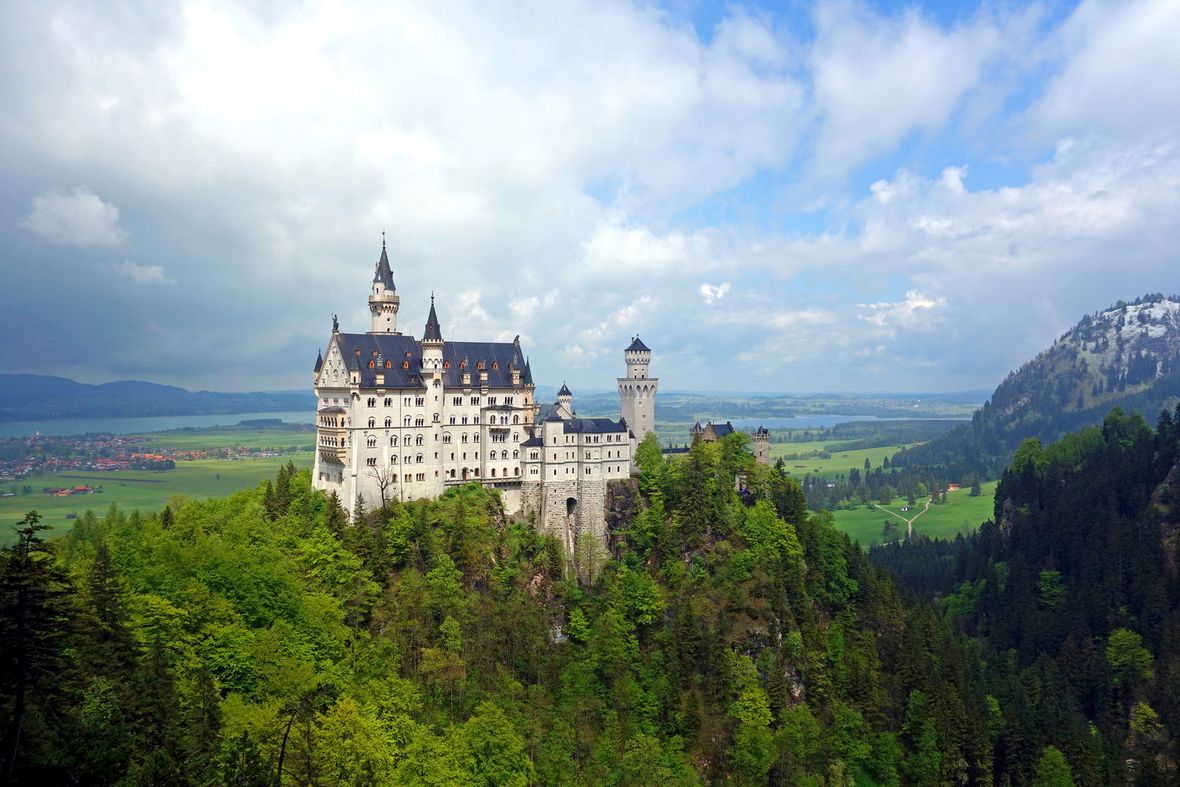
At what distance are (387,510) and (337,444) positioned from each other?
8.88 meters

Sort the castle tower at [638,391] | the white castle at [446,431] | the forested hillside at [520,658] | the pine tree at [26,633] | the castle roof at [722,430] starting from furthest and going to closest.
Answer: the castle roof at [722,430] → the castle tower at [638,391] → the white castle at [446,431] → the forested hillside at [520,658] → the pine tree at [26,633]

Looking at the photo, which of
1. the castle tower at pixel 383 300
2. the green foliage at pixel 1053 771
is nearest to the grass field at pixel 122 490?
the castle tower at pixel 383 300

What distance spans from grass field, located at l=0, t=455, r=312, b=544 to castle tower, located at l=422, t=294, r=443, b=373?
48972 mm

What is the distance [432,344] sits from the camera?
286 feet

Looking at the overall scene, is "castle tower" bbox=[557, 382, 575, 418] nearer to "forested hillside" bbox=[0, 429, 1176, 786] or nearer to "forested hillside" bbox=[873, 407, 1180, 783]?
"forested hillside" bbox=[0, 429, 1176, 786]

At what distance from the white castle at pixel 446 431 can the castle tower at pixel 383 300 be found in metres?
0.11

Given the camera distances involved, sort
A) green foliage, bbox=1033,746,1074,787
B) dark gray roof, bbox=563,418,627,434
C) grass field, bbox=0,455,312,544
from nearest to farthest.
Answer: green foliage, bbox=1033,746,1074,787
dark gray roof, bbox=563,418,627,434
grass field, bbox=0,455,312,544

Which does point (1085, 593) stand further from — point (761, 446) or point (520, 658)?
point (520, 658)

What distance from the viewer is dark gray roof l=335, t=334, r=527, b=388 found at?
8481cm

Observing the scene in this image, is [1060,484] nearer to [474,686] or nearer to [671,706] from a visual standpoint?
[671,706]

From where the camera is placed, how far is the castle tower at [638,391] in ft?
325

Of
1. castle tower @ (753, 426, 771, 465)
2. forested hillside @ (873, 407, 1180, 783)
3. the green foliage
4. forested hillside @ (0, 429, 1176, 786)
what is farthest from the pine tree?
forested hillside @ (873, 407, 1180, 783)

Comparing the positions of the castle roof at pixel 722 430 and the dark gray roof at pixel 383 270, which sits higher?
the dark gray roof at pixel 383 270

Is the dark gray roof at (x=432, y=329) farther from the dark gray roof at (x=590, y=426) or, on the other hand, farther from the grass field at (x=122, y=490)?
the grass field at (x=122, y=490)
